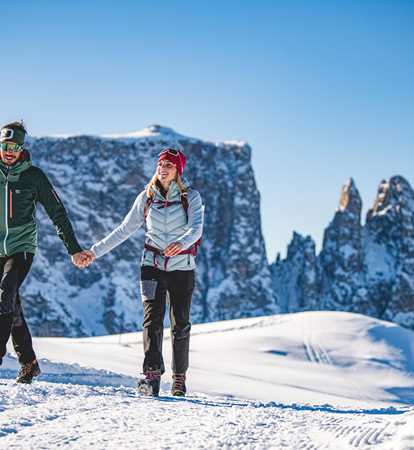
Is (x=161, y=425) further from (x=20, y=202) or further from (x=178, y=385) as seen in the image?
(x=20, y=202)

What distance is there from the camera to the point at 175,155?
6.05 metres

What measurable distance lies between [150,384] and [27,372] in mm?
1071

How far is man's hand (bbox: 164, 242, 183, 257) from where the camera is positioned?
5.66 metres

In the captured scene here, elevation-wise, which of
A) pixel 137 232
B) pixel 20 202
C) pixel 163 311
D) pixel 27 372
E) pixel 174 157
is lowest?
pixel 27 372

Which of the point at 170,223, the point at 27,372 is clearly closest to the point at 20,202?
the point at 170,223

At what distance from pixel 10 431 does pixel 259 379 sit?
16.5 meters

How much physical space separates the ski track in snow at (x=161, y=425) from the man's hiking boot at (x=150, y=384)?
0.52m

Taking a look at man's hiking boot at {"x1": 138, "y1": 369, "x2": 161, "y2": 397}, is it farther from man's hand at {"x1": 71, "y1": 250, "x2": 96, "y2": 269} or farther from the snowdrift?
the snowdrift

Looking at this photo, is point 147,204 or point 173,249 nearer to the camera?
point 173,249

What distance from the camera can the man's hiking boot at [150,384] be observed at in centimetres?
560

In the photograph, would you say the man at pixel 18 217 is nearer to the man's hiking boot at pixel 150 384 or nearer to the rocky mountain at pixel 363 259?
the man's hiking boot at pixel 150 384

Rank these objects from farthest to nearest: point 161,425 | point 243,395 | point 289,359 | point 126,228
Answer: point 289,359 → point 243,395 → point 126,228 → point 161,425

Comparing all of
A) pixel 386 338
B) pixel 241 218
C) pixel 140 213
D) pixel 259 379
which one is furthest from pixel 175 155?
pixel 241 218

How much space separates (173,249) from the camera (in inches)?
223
